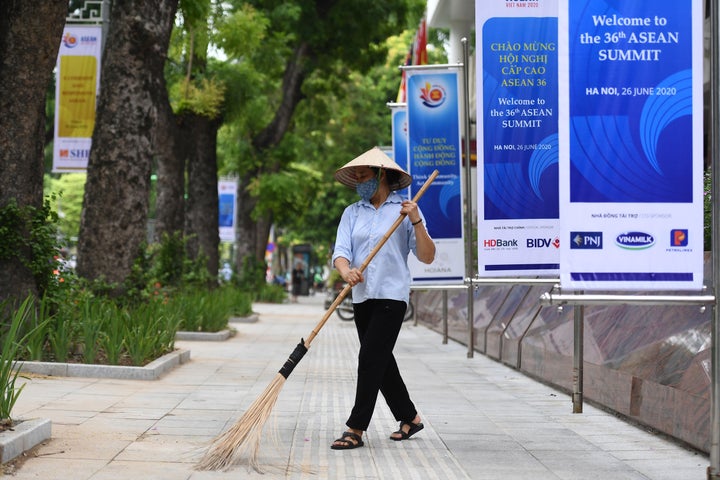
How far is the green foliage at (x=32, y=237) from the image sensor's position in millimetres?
10141

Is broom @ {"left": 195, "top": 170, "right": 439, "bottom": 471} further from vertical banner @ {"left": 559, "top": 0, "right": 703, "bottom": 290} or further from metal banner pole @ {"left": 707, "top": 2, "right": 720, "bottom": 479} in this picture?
metal banner pole @ {"left": 707, "top": 2, "right": 720, "bottom": 479}

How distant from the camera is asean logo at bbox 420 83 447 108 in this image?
47.6ft

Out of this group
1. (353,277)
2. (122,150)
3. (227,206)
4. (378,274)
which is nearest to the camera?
(353,277)

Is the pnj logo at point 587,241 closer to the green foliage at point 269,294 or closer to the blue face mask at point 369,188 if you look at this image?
the blue face mask at point 369,188

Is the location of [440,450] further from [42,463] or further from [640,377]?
[42,463]

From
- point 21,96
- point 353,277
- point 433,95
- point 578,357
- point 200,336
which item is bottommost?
point 200,336

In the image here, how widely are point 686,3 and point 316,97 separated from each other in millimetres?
27156

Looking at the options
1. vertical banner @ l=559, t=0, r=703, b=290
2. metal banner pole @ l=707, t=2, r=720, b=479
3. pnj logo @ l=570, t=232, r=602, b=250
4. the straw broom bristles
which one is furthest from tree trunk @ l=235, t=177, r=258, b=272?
metal banner pole @ l=707, t=2, r=720, b=479

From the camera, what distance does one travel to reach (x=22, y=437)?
590 cm

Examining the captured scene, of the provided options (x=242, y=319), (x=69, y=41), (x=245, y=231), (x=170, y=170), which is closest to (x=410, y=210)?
(x=69, y=41)

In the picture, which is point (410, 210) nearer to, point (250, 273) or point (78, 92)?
point (78, 92)

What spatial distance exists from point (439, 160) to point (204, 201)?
9.67 meters

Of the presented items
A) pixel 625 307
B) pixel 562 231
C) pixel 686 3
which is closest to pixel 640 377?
pixel 625 307

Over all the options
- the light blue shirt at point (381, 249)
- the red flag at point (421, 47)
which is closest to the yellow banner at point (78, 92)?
the red flag at point (421, 47)
